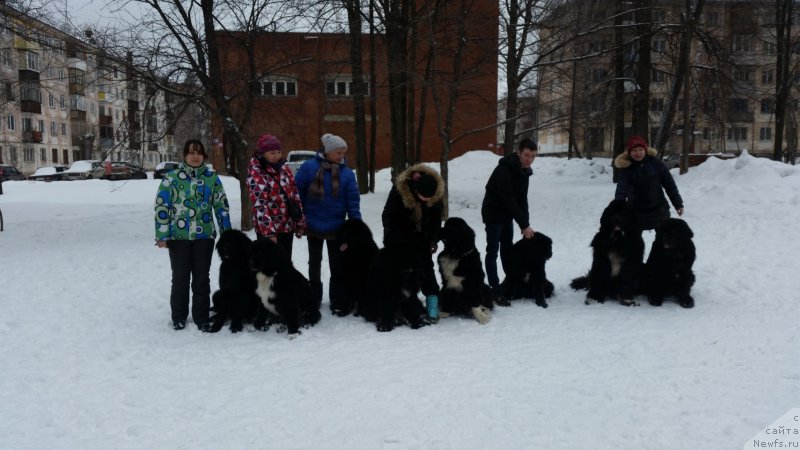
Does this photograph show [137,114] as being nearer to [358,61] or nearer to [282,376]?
[358,61]

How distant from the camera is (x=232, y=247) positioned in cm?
536

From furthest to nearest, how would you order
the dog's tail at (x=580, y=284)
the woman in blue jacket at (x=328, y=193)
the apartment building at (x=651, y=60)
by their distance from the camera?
the apartment building at (x=651, y=60)
the dog's tail at (x=580, y=284)
the woman in blue jacket at (x=328, y=193)

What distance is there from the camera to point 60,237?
1146cm

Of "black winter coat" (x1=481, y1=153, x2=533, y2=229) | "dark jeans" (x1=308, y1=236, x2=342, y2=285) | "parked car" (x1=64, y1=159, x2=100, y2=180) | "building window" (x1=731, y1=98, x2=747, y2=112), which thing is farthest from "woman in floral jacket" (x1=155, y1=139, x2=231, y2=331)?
"parked car" (x1=64, y1=159, x2=100, y2=180)

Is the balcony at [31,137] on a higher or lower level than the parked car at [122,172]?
higher

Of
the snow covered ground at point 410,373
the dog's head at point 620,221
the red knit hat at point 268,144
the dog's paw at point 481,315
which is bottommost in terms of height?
the snow covered ground at point 410,373

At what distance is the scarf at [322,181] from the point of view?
5.93m

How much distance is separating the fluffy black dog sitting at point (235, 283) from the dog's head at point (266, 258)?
0.46 feet

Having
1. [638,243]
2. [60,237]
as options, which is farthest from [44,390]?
[60,237]

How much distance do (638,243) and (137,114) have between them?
34.5ft

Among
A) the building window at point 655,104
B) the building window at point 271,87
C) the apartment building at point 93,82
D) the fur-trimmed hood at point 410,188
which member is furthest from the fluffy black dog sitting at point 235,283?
the building window at point 655,104

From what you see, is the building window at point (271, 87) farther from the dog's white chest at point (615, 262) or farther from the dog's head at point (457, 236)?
the dog's white chest at point (615, 262)

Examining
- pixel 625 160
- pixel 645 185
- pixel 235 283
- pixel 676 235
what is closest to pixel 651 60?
pixel 625 160

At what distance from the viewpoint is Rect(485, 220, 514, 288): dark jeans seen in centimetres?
663
